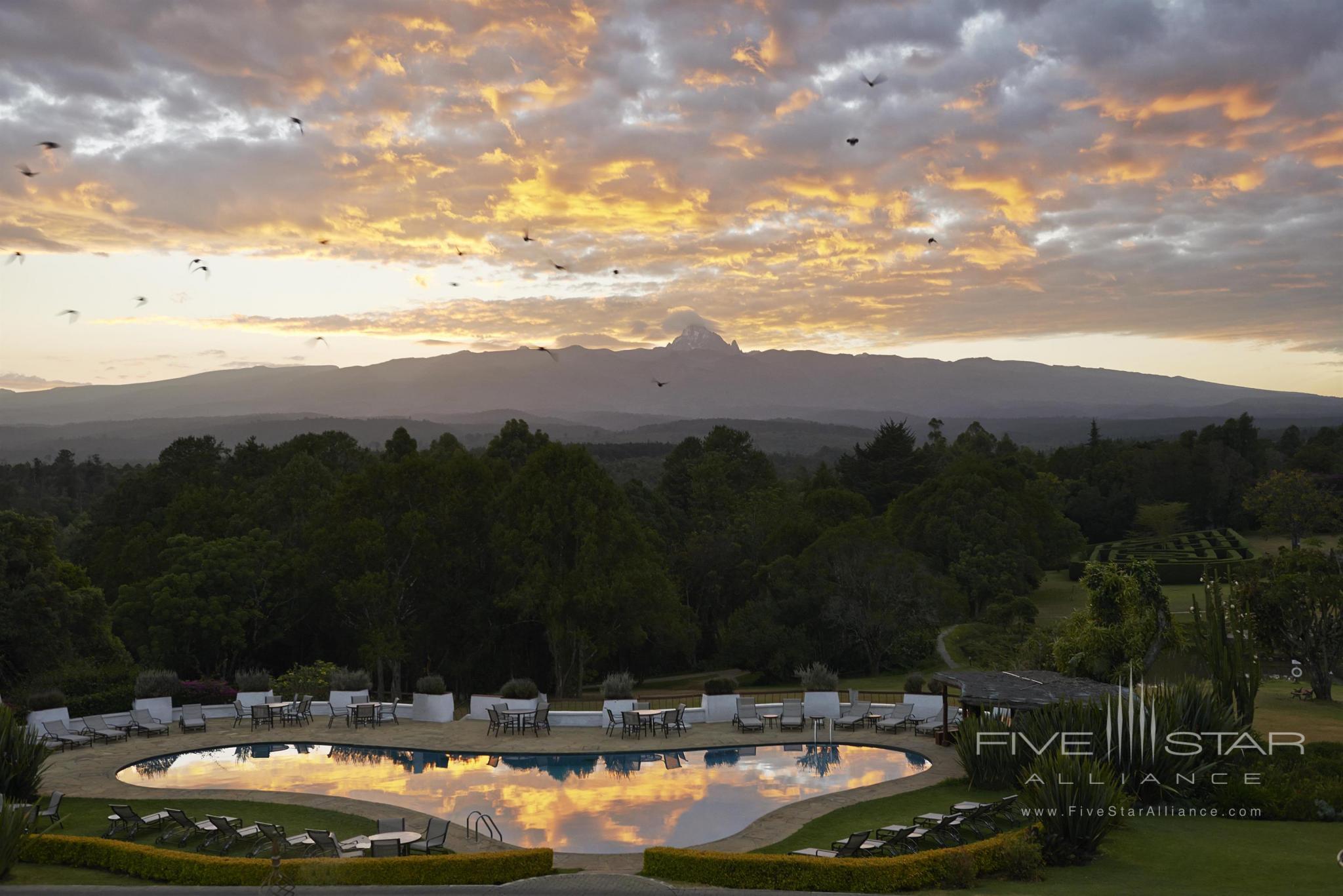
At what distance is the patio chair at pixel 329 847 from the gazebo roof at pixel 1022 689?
35.4ft

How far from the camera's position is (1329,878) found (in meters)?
11.7

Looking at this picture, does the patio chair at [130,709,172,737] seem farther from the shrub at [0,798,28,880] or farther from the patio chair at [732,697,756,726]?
the patio chair at [732,697,756,726]

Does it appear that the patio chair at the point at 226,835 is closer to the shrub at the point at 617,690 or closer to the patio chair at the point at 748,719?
the shrub at the point at 617,690

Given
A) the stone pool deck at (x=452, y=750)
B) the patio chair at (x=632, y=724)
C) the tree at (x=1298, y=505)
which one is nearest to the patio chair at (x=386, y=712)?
the stone pool deck at (x=452, y=750)

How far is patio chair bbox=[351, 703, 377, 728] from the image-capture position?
74.9ft

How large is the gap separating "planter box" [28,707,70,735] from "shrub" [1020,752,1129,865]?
19560 millimetres

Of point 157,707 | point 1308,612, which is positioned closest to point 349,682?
point 157,707

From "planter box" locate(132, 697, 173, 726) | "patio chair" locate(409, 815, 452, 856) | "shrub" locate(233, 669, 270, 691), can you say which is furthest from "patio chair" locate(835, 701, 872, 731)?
"planter box" locate(132, 697, 173, 726)

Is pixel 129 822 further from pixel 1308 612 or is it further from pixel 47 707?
pixel 1308 612

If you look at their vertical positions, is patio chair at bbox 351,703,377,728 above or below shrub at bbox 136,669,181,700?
below

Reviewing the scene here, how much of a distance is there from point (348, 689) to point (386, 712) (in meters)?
1.80

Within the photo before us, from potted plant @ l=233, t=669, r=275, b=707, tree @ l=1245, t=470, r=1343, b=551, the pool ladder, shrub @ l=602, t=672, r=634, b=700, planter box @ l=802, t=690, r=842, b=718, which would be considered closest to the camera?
the pool ladder

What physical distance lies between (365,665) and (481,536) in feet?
21.3

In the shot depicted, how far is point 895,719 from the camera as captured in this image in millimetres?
21969
